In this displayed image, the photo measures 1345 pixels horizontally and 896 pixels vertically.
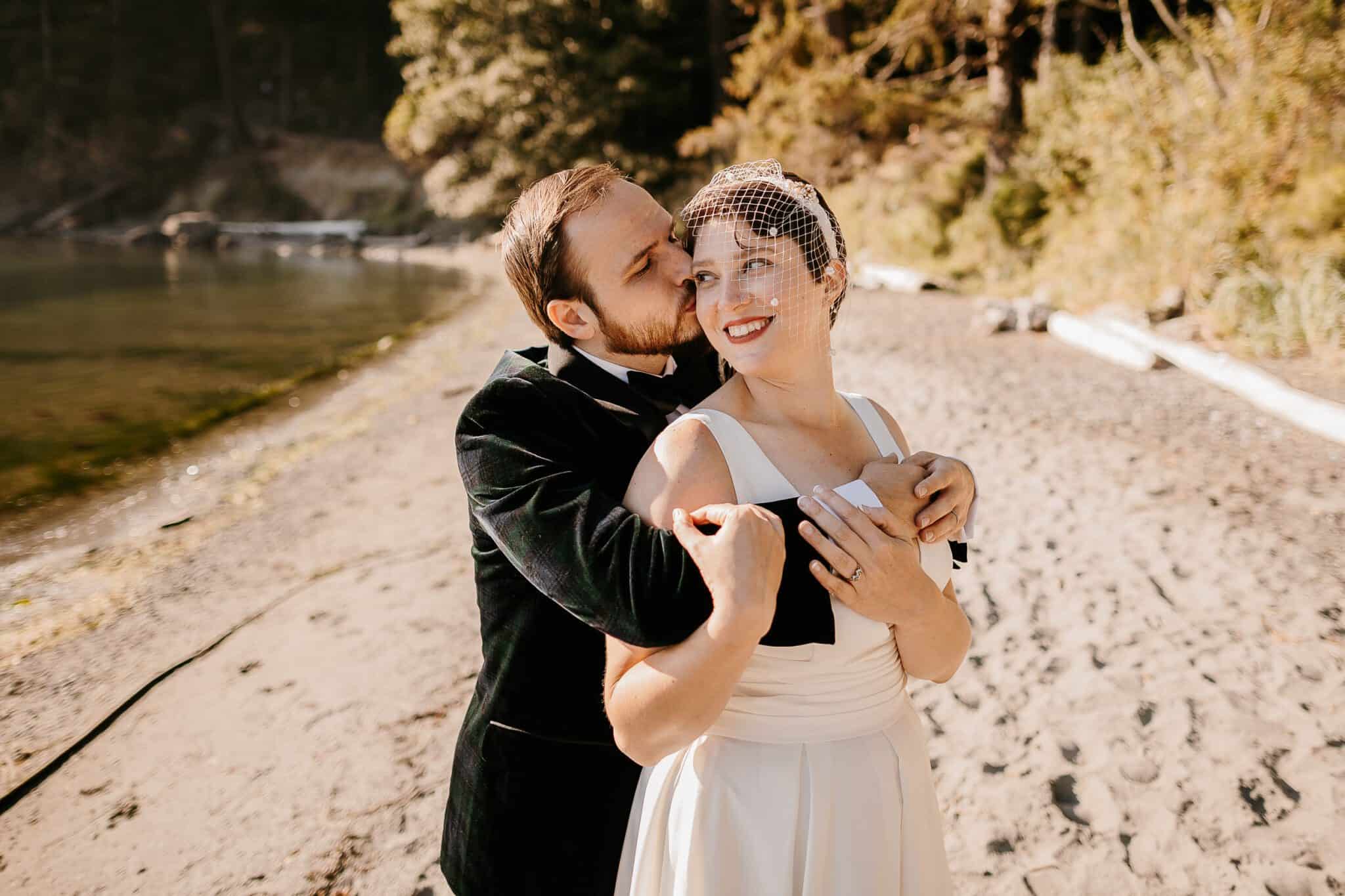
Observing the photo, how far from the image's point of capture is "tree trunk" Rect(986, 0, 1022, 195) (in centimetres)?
1548

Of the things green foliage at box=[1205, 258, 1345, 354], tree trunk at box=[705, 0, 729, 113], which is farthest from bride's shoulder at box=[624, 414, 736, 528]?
tree trunk at box=[705, 0, 729, 113]

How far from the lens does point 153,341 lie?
693 inches

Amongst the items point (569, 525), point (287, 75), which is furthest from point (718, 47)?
point (287, 75)

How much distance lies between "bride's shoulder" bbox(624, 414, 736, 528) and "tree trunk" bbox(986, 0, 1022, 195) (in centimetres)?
1640

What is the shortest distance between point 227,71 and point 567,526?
5907 centimetres

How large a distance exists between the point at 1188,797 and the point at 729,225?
329 centimetres

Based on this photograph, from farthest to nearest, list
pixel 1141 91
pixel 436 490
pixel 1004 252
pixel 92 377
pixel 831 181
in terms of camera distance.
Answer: pixel 831 181, pixel 1004 252, pixel 92 377, pixel 1141 91, pixel 436 490

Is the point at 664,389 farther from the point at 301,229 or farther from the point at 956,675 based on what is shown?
the point at 301,229

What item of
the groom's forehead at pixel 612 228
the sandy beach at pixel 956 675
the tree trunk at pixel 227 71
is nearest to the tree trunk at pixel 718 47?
the sandy beach at pixel 956 675

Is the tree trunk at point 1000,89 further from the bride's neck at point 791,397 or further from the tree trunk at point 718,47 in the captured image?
the bride's neck at point 791,397

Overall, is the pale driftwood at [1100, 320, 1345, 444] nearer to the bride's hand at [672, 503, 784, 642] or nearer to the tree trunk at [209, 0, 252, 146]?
the bride's hand at [672, 503, 784, 642]

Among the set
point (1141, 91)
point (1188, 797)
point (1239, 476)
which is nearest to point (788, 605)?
point (1188, 797)

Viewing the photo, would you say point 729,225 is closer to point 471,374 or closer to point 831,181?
point 471,374

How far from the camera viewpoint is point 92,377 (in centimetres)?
1434
